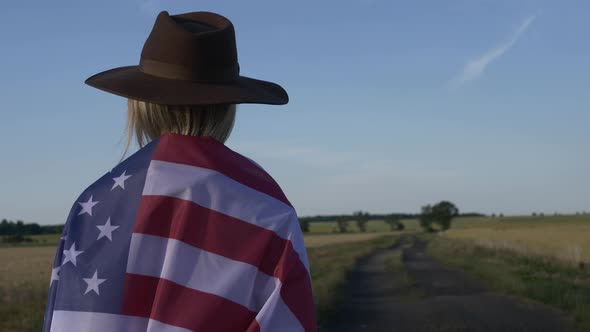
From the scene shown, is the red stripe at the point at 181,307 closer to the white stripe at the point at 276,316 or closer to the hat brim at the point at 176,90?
the white stripe at the point at 276,316

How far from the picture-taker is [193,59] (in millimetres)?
2201

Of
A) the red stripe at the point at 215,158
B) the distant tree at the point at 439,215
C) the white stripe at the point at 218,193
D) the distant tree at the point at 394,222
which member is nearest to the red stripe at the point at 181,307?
the white stripe at the point at 218,193

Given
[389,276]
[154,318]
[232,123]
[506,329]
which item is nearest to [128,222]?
[154,318]

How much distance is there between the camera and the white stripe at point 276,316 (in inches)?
77.8

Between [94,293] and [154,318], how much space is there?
191mm

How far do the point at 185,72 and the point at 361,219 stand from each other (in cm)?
16964

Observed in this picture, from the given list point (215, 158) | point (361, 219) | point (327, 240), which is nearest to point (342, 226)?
point (361, 219)

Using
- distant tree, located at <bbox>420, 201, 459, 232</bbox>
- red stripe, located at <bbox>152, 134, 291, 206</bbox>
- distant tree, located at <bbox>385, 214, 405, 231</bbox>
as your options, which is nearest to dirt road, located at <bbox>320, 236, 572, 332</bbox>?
red stripe, located at <bbox>152, 134, 291, 206</bbox>

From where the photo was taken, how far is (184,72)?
2.20m

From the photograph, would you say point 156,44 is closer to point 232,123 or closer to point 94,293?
point 232,123

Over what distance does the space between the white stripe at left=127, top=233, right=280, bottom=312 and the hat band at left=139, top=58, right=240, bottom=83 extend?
19.5 inches

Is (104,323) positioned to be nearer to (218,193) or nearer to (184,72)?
(218,193)

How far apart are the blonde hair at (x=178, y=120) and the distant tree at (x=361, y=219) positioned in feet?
540

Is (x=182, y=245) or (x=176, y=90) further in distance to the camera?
(x=176, y=90)
